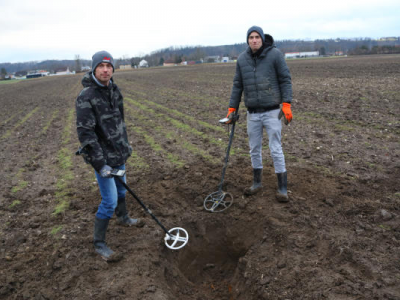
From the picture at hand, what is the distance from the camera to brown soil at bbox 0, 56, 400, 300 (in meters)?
3.64

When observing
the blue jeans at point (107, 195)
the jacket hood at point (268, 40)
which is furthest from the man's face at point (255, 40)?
the blue jeans at point (107, 195)

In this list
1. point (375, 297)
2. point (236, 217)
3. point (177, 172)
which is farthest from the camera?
point (177, 172)

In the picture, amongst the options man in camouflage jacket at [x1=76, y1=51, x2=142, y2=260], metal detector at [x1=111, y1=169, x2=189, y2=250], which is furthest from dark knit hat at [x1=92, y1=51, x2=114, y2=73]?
metal detector at [x1=111, y1=169, x2=189, y2=250]

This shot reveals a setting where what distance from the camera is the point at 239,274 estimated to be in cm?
422

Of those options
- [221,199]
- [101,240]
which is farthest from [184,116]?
[101,240]

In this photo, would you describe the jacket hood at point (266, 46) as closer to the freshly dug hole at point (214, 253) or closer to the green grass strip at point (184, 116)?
the freshly dug hole at point (214, 253)

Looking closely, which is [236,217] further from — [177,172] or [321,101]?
[321,101]

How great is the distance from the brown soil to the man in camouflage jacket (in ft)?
1.94

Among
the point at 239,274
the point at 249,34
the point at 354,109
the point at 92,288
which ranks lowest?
the point at 239,274

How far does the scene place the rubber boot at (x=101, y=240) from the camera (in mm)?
4109

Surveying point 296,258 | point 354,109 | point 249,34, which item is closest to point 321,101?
point 354,109

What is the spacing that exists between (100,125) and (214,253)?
8.87 feet

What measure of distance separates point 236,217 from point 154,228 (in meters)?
1.32

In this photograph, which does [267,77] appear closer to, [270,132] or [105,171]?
[270,132]
